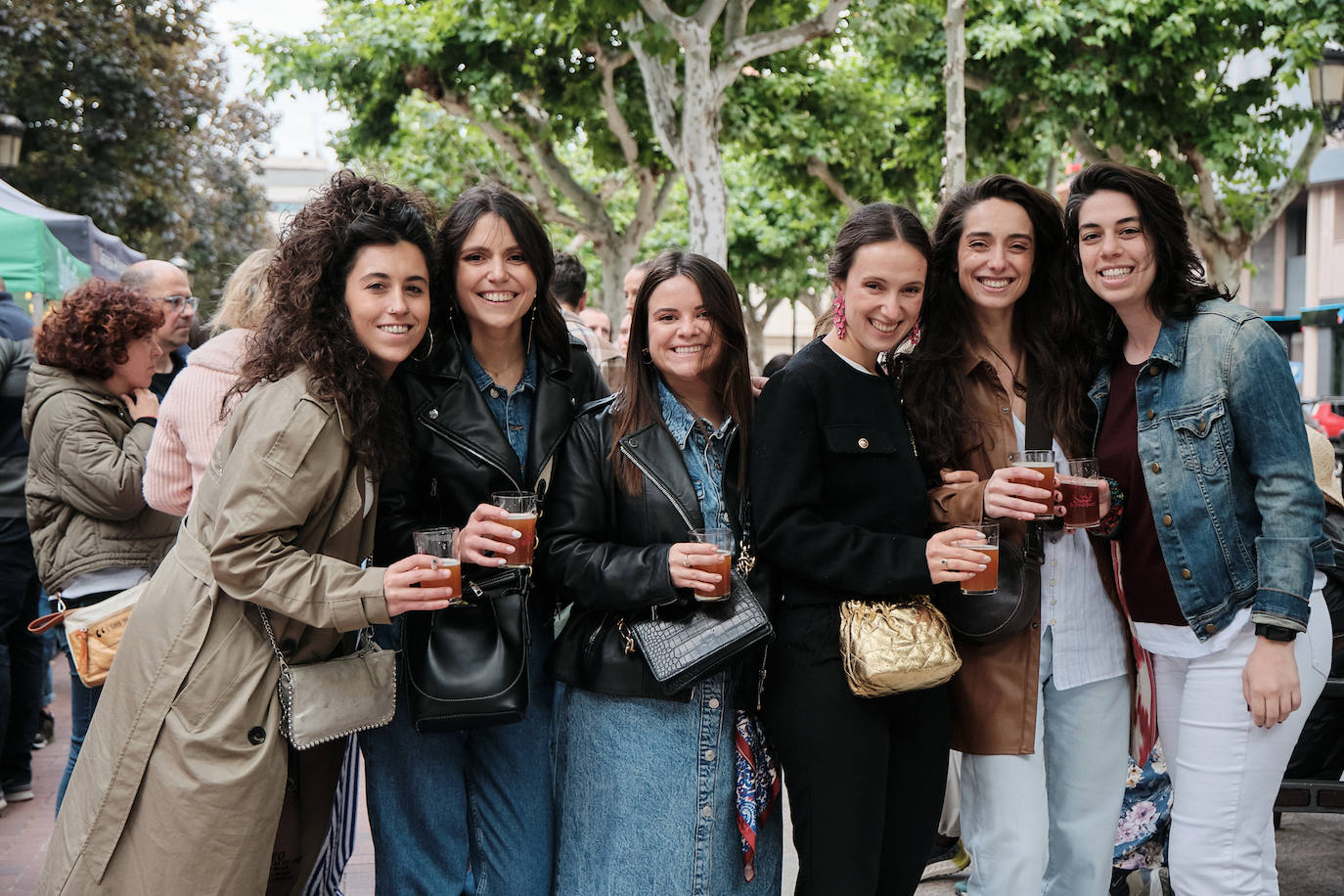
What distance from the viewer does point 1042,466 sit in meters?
2.84

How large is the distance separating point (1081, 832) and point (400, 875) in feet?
6.00

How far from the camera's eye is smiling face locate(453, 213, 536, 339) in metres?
3.08

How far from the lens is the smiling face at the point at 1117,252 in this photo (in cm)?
304

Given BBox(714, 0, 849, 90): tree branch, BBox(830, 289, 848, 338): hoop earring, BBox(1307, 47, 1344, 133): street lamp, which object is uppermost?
BBox(1307, 47, 1344, 133): street lamp

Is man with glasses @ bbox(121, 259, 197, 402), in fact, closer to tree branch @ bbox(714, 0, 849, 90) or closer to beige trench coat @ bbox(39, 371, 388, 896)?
beige trench coat @ bbox(39, 371, 388, 896)

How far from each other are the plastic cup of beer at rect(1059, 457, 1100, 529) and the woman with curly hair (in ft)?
5.06

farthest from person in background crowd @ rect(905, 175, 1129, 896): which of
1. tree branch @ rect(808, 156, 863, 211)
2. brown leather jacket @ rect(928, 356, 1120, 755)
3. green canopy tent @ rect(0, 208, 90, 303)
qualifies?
tree branch @ rect(808, 156, 863, 211)

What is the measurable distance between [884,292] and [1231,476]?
986 mm

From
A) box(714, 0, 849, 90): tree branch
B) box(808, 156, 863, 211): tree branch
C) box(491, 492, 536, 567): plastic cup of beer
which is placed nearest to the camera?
box(491, 492, 536, 567): plastic cup of beer

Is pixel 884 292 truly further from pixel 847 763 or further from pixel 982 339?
pixel 847 763

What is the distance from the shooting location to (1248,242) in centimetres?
1442

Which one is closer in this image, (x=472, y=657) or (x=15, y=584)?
(x=472, y=657)

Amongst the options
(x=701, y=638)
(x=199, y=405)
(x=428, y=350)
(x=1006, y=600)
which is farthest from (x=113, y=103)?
(x=1006, y=600)

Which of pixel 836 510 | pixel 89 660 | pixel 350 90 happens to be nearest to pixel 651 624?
pixel 836 510
